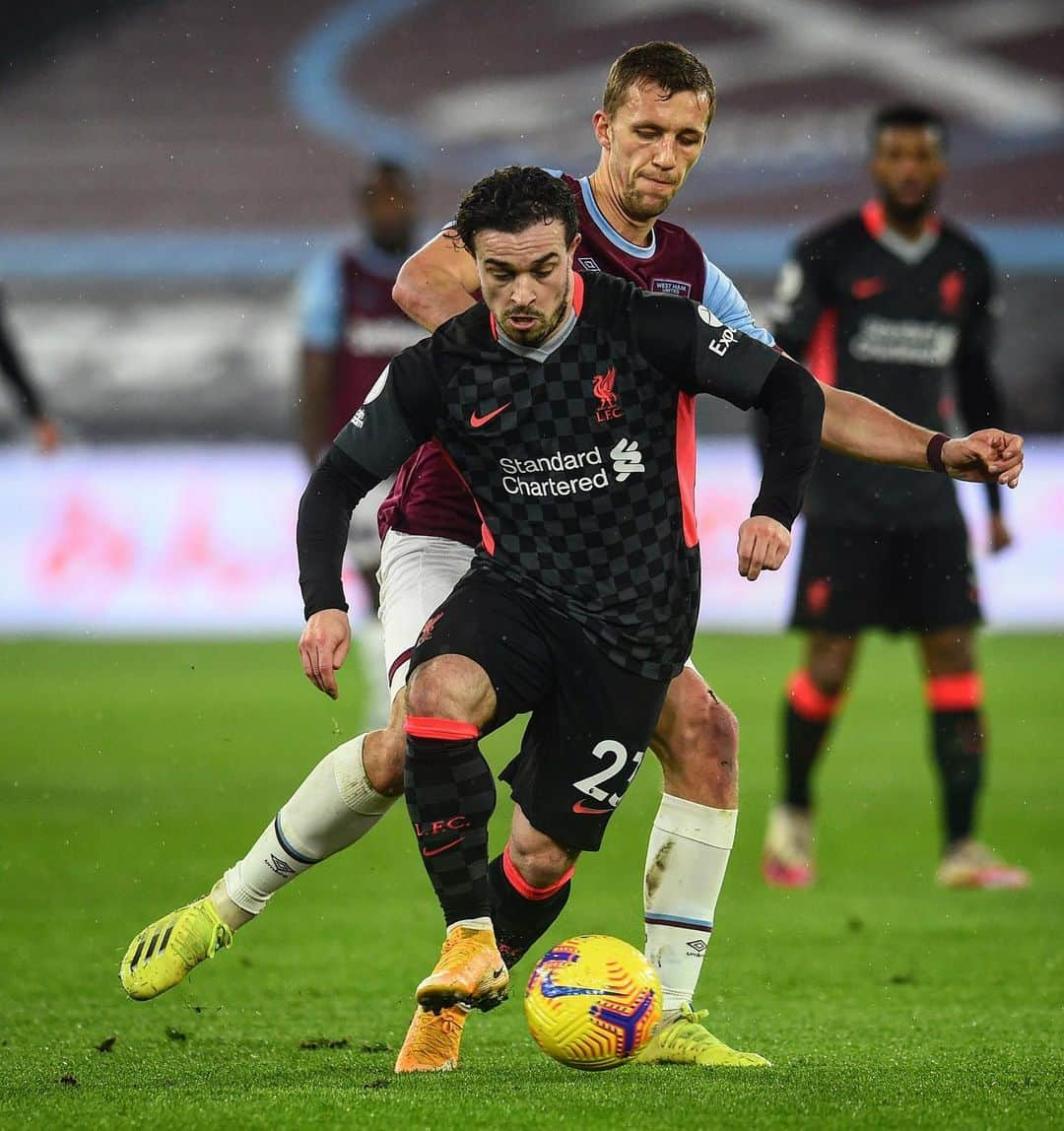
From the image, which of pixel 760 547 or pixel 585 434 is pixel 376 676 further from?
pixel 760 547

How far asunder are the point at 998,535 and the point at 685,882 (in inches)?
127

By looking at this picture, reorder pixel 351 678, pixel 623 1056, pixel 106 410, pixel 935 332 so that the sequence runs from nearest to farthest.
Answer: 1. pixel 623 1056
2. pixel 935 332
3. pixel 351 678
4. pixel 106 410

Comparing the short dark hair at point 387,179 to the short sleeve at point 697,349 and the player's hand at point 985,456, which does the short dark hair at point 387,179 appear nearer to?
the short sleeve at point 697,349

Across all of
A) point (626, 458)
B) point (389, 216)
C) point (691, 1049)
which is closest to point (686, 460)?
point (626, 458)

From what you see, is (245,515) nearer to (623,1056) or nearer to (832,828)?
(832,828)

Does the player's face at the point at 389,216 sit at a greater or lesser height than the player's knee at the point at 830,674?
greater

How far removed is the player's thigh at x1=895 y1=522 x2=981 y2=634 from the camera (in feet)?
22.8

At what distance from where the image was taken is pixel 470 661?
13.0ft

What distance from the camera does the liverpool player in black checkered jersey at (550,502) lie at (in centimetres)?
389

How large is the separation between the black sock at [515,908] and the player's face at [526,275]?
3.92 feet

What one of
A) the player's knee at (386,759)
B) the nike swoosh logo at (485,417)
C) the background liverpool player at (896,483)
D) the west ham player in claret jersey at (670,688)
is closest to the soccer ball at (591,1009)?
the west ham player in claret jersey at (670,688)

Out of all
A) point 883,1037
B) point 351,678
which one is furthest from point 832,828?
point 351,678

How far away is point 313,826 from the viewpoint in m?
4.40

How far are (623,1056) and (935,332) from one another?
381cm
